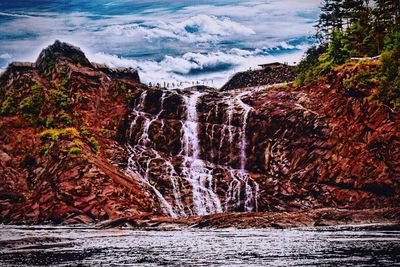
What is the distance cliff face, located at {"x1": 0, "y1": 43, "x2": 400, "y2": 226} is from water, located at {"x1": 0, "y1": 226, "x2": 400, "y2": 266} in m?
13.9

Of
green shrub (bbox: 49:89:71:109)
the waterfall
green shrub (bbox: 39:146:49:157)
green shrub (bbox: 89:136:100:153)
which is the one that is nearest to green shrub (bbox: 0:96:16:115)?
green shrub (bbox: 49:89:71:109)

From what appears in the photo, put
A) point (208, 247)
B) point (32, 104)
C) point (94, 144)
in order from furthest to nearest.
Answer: point (32, 104), point (94, 144), point (208, 247)

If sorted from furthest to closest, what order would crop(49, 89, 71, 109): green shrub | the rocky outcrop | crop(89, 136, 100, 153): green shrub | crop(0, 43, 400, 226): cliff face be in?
1. the rocky outcrop
2. crop(49, 89, 71, 109): green shrub
3. crop(89, 136, 100, 153): green shrub
4. crop(0, 43, 400, 226): cliff face

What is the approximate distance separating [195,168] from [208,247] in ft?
102

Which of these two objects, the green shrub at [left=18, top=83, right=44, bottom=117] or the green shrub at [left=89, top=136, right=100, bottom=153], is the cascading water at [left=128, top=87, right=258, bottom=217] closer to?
the green shrub at [left=89, top=136, right=100, bottom=153]

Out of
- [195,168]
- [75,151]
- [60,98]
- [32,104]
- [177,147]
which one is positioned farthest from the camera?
[60,98]

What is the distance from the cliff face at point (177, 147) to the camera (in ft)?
166

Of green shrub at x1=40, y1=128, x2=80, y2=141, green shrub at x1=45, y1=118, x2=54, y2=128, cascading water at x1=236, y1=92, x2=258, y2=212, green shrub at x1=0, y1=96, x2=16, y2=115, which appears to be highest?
green shrub at x1=0, y1=96, x2=16, y2=115

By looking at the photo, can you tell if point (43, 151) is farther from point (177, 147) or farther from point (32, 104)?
point (177, 147)

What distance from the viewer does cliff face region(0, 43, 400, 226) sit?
50719 millimetres

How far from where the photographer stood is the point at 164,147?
60.8 m

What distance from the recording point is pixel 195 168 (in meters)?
58.3

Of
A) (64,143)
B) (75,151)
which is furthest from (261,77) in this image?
(75,151)

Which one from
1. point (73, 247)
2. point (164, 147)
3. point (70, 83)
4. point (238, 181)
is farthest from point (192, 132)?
point (73, 247)
